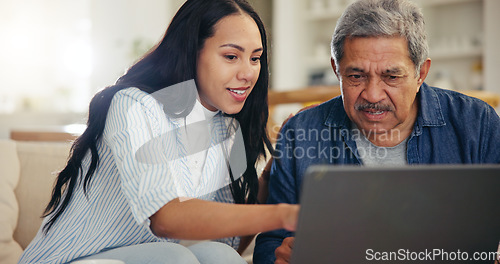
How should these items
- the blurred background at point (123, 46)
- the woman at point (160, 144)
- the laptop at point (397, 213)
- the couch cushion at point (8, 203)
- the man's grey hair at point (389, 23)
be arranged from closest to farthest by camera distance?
the laptop at point (397, 213), the woman at point (160, 144), the man's grey hair at point (389, 23), the couch cushion at point (8, 203), the blurred background at point (123, 46)

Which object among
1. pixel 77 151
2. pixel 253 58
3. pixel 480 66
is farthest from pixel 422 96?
pixel 480 66

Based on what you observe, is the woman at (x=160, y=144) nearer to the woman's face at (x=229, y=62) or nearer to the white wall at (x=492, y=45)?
the woman's face at (x=229, y=62)

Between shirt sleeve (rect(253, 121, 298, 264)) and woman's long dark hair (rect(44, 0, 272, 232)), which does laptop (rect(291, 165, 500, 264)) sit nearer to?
shirt sleeve (rect(253, 121, 298, 264))

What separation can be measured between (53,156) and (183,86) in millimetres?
759

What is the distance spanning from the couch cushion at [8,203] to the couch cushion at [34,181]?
0.02m

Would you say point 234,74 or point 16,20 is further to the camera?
point 16,20

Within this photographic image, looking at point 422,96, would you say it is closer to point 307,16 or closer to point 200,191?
point 200,191

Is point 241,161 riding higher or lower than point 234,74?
lower

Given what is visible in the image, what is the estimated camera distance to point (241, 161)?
4.64ft

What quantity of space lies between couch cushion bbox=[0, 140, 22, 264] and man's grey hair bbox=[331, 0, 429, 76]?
1.23 m

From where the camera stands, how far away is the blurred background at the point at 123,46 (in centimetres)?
404

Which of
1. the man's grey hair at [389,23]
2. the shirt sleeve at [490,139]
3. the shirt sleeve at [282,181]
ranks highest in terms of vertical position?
the man's grey hair at [389,23]

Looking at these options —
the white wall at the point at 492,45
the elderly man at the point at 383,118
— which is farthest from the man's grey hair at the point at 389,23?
the white wall at the point at 492,45

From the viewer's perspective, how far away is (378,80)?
3.81 feet
